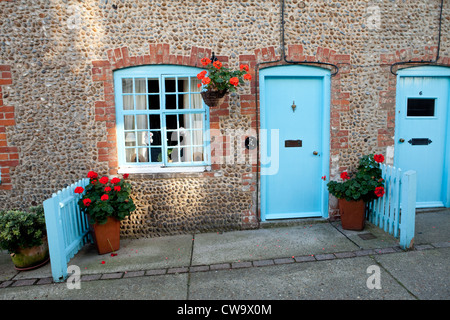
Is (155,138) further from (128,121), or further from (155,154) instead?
(128,121)

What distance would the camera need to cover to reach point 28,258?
364cm

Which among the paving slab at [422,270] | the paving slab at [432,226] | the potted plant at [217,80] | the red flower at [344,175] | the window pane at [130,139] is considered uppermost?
the potted plant at [217,80]

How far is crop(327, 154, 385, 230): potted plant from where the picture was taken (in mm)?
4219

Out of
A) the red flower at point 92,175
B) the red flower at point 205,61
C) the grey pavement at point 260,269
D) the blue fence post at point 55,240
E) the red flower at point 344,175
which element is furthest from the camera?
the red flower at point 344,175

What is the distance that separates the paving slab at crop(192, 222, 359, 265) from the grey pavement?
0.01m

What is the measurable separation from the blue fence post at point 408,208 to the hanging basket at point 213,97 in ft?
8.92

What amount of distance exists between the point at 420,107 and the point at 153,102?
469cm

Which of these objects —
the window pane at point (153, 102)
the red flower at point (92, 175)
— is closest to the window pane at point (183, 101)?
the window pane at point (153, 102)

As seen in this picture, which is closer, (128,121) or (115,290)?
(115,290)

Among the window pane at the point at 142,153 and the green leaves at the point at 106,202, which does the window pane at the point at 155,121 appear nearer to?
the window pane at the point at 142,153

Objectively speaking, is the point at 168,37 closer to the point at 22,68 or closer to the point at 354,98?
the point at 22,68

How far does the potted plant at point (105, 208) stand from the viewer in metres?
3.82

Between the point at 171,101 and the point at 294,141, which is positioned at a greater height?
the point at 171,101

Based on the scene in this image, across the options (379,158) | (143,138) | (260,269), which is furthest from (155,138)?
(379,158)
